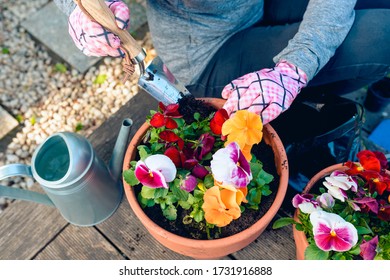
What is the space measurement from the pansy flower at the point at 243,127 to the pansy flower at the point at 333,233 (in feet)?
0.67

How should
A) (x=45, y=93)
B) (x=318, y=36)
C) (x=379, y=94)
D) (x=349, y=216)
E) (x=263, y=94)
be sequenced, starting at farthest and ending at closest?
(x=45, y=93) → (x=379, y=94) → (x=318, y=36) → (x=263, y=94) → (x=349, y=216)

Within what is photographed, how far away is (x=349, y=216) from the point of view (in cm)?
84

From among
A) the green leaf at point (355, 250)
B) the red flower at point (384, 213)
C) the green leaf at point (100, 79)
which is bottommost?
the red flower at point (384, 213)

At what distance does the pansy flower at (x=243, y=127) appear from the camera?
80cm

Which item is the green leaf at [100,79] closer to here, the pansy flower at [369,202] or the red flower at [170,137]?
the red flower at [170,137]

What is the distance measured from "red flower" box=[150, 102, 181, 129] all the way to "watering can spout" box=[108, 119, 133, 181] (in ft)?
0.48

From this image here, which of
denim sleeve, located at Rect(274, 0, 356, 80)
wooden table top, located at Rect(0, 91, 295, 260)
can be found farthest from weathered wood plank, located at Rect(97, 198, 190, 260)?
denim sleeve, located at Rect(274, 0, 356, 80)

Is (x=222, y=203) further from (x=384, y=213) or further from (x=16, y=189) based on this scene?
(x=16, y=189)

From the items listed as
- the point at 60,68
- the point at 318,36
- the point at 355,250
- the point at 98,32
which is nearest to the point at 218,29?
the point at 318,36

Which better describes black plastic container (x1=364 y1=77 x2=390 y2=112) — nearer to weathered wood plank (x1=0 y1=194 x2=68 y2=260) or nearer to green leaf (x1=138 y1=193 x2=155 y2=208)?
green leaf (x1=138 y1=193 x2=155 y2=208)

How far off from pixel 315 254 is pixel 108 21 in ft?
2.09

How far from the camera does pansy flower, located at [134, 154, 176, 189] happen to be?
0.79 meters

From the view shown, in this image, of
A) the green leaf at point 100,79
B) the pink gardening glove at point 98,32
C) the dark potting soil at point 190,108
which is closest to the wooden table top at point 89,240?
the dark potting soil at point 190,108
